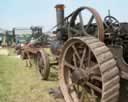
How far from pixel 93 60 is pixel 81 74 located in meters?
0.31

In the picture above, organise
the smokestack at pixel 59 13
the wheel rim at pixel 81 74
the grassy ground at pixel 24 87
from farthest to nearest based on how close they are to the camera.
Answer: the smokestack at pixel 59 13 < the grassy ground at pixel 24 87 < the wheel rim at pixel 81 74

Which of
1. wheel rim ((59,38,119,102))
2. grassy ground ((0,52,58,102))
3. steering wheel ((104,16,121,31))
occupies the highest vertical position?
steering wheel ((104,16,121,31))

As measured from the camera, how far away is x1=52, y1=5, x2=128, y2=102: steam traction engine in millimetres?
3188

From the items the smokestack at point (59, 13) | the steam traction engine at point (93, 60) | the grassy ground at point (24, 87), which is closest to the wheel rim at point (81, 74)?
the steam traction engine at point (93, 60)

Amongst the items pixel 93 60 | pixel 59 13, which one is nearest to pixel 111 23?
pixel 93 60

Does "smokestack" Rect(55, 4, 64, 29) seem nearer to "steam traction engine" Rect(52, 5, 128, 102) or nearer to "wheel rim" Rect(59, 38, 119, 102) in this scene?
"steam traction engine" Rect(52, 5, 128, 102)

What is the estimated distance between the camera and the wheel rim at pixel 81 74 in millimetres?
3559

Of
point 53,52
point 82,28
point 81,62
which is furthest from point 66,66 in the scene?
point 53,52

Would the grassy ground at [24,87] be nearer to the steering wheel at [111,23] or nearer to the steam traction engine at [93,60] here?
the steam traction engine at [93,60]

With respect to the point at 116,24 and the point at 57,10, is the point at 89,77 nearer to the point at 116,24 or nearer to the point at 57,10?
the point at 116,24

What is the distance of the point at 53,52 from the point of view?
249 inches

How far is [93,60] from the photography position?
385cm

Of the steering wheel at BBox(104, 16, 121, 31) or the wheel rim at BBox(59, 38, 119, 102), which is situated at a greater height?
the steering wheel at BBox(104, 16, 121, 31)

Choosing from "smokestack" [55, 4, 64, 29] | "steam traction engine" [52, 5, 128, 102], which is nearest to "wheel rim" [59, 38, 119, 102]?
"steam traction engine" [52, 5, 128, 102]
